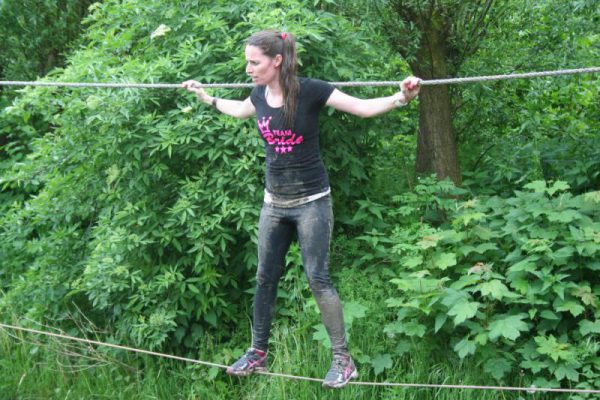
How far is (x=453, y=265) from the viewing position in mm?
5008

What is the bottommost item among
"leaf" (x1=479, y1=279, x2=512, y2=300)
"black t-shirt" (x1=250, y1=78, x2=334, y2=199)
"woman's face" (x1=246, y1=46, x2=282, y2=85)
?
"leaf" (x1=479, y1=279, x2=512, y2=300)

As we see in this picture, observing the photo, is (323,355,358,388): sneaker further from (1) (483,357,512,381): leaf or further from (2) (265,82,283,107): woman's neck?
(2) (265,82,283,107): woman's neck

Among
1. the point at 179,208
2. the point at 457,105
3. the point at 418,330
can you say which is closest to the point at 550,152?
the point at 457,105

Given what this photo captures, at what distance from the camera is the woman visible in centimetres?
358

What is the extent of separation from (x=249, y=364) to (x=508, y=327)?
4.88 feet

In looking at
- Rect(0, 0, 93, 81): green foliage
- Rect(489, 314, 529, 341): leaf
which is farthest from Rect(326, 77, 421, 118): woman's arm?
Rect(0, 0, 93, 81): green foliage

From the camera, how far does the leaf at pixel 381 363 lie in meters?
4.91

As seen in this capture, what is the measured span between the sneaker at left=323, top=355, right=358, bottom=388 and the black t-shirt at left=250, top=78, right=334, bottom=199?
2.78 ft

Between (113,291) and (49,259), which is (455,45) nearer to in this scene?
(113,291)

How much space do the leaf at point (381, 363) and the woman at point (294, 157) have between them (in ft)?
3.58

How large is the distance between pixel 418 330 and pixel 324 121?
149 cm

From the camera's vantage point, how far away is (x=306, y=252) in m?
3.68

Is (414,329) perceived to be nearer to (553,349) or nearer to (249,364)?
(553,349)

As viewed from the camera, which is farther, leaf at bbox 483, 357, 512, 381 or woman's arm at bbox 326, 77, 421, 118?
leaf at bbox 483, 357, 512, 381
